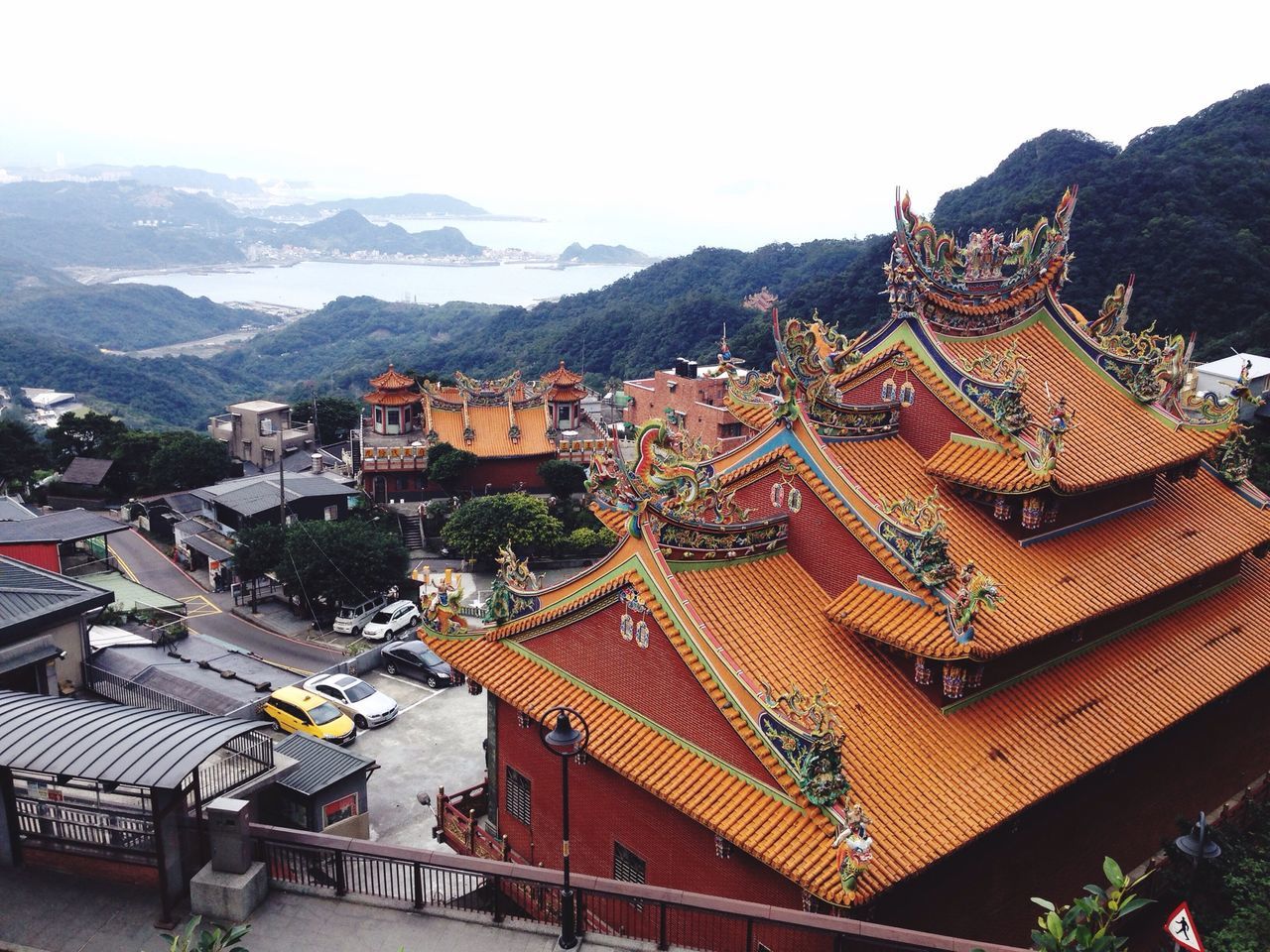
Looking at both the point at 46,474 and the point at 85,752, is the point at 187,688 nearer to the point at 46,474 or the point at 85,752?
the point at 85,752

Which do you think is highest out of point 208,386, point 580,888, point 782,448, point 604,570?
point 782,448

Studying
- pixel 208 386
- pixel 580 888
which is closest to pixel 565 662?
pixel 580 888

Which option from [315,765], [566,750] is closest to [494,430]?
[315,765]

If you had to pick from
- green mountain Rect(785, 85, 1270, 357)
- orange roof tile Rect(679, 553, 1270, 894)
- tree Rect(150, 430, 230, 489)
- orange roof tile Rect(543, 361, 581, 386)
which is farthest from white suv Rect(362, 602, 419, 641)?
green mountain Rect(785, 85, 1270, 357)

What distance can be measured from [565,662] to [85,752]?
7.93m


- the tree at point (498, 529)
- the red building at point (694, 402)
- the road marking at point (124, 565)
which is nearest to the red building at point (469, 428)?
the red building at point (694, 402)

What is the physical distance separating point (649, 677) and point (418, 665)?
2284cm

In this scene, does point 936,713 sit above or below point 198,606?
above

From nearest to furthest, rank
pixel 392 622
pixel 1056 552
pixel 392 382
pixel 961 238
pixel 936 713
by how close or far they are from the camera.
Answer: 1. pixel 936 713
2. pixel 1056 552
3. pixel 392 622
4. pixel 392 382
5. pixel 961 238

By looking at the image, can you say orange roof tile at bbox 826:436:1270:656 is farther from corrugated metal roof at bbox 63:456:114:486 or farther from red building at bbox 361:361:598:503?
corrugated metal roof at bbox 63:456:114:486

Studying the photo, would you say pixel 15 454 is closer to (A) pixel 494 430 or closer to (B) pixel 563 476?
(A) pixel 494 430

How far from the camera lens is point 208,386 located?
178750mm

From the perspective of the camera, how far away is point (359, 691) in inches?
1358

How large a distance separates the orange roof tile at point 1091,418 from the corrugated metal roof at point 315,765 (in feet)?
56.9
